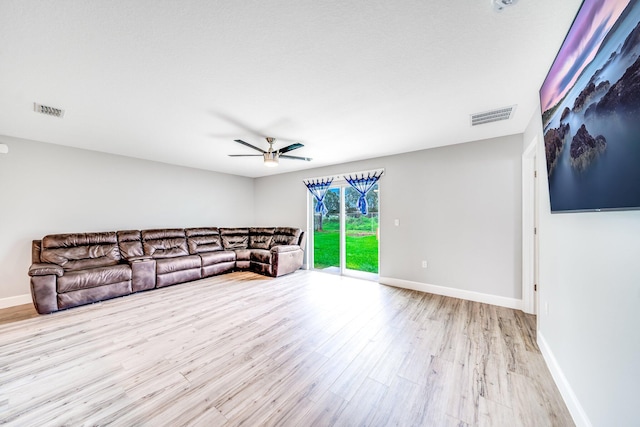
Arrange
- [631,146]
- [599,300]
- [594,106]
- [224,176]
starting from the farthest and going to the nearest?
[224,176] < [599,300] < [594,106] < [631,146]

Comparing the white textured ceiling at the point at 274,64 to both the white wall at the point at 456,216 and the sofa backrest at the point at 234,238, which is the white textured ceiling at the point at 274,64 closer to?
the white wall at the point at 456,216

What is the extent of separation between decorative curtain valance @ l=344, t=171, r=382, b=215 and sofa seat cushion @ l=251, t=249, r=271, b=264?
2.25m

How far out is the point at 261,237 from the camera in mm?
5988

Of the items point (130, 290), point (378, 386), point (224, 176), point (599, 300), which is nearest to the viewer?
point (599, 300)

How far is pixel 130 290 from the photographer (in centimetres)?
376

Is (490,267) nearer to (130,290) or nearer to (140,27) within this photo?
(140,27)

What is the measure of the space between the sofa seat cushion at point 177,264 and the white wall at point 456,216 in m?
3.75

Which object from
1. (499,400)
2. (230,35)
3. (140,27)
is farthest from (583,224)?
(140,27)

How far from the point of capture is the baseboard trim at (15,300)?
334 centimetres

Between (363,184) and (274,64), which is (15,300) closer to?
(274,64)

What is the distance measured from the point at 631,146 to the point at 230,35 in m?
2.09

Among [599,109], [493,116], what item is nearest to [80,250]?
[599,109]

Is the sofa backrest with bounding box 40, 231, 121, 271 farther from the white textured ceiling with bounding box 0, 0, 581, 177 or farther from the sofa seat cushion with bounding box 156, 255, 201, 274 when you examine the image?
the white textured ceiling with bounding box 0, 0, 581, 177

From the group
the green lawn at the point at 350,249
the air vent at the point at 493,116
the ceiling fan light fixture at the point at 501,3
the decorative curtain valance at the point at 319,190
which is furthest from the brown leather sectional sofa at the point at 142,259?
the ceiling fan light fixture at the point at 501,3
